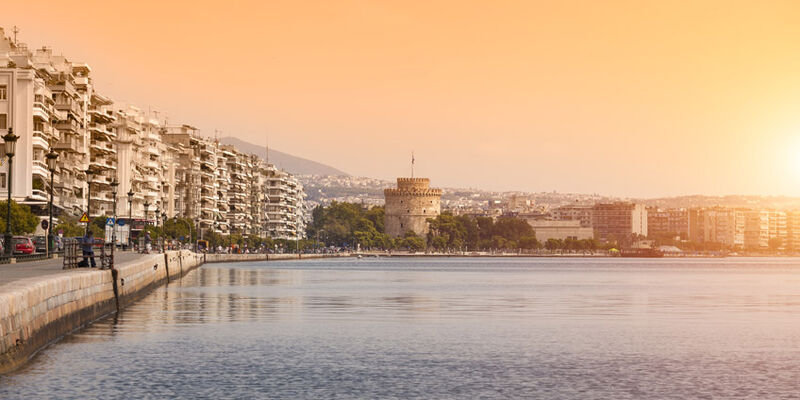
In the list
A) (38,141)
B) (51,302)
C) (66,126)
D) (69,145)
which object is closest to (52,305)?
(51,302)

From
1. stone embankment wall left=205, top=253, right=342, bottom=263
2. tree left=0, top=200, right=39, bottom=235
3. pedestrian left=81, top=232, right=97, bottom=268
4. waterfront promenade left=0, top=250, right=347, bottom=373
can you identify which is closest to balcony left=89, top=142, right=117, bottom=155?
stone embankment wall left=205, top=253, right=342, bottom=263

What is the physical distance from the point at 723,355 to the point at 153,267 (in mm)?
33603

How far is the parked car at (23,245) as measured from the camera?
55.5 m

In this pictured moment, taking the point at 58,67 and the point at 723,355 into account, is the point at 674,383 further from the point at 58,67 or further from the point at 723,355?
the point at 58,67

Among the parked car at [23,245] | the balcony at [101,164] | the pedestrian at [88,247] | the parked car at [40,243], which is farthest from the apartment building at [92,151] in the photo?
the pedestrian at [88,247]

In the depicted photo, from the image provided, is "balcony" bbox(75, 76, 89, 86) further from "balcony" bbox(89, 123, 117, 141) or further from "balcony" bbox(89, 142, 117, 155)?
"balcony" bbox(89, 142, 117, 155)

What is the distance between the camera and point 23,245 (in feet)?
184

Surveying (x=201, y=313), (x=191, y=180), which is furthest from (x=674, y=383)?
(x=191, y=180)

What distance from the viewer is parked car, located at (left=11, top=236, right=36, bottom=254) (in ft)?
182

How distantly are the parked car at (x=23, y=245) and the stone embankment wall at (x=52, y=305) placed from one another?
11856 millimetres

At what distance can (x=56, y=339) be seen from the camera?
27.6 m

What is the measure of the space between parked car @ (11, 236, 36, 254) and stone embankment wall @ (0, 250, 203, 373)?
11.9 meters

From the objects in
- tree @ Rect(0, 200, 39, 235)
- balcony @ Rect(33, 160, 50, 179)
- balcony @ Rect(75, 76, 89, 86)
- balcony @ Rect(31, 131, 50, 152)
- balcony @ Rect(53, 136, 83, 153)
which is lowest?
tree @ Rect(0, 200, 39, 235)

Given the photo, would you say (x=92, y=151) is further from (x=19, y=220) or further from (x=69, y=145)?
(x=19, y=220)
